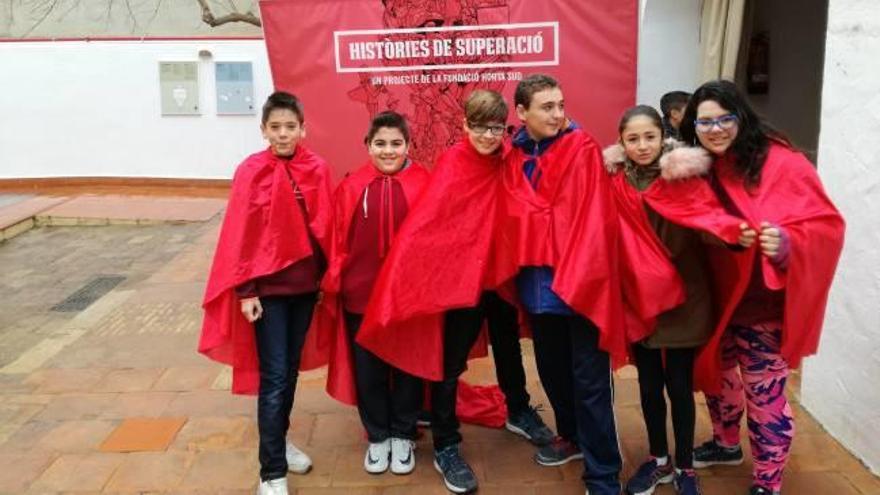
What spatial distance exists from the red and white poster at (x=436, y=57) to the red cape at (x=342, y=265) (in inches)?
64.8

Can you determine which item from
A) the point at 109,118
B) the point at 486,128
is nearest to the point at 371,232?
the point at 486,128

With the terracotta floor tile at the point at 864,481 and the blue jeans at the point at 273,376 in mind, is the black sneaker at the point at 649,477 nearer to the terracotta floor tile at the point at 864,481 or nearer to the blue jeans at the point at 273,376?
the terracotta floor tile at the point at 864,481

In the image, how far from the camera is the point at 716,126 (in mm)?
2977

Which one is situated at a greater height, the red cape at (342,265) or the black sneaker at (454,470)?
the red cape at (342,265)

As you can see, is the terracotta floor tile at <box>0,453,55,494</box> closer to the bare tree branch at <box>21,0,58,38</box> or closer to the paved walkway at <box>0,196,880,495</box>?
the paved walkway at <box>0,196,880,495</box>

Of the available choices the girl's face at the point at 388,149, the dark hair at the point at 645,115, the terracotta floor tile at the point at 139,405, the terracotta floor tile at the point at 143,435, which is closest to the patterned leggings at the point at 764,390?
the dark hair at the point at 645,115

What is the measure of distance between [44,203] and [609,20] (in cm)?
948

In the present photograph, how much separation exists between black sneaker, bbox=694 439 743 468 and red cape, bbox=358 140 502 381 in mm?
1332

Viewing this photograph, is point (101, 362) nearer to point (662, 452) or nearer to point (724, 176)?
point (662, 452)

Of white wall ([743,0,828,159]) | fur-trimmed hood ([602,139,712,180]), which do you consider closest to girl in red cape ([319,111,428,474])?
fur-trimmed hood ([602,139,712,180])

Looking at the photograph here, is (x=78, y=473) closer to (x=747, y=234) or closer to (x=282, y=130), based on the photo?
(x=282, y=130)

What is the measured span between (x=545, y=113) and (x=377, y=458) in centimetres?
181

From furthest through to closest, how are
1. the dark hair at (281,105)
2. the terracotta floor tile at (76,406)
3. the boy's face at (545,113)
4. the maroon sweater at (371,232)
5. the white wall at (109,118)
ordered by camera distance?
the white wall at (109,118) < the terracotta floor tile at (76,406) < the maroon sweater at (371,232) < the dark hair at (281,105) < the boy's face at (545,113)

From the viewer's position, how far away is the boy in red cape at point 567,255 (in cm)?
307
